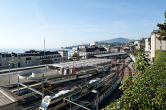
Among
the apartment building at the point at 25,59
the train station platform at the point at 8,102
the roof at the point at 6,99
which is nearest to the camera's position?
the train station platform at the point at 8,102

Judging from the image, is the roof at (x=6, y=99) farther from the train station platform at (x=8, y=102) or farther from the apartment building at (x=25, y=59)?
the apartment building at (x=25, y=59)

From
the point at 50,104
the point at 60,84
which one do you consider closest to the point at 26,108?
the point at 50,104

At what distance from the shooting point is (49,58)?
4566 centimetres

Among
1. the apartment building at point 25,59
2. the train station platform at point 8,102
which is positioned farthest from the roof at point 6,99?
the apartment building at point 25,59

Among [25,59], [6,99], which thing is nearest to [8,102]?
[6,99]

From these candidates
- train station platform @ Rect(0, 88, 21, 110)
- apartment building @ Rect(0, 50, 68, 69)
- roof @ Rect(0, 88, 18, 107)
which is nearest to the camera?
train station platform @ Rect(0, 88, 21, 110)

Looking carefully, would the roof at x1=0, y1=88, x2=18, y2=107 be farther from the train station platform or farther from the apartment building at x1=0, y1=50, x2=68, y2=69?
the apartment building at x1=0, y1=50, x2=68, y2=69

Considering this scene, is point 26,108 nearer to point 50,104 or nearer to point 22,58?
point 50,104

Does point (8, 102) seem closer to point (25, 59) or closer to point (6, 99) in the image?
point (6, 99)

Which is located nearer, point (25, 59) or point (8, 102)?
point (8, 102)

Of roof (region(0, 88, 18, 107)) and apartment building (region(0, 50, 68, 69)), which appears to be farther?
apartment building (region(0, 50, 68, 69))

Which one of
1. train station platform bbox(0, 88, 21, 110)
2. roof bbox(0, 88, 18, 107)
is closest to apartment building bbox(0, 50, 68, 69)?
roof bbox(0, 88, 18, 107)

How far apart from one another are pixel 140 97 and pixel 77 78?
68.6 feet

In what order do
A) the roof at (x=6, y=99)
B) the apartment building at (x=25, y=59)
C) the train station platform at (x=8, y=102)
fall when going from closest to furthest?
the train station platform at (x=8, y=102) → the roof at (x=6, y=99) → the apartment building at (x=25, y=59)
